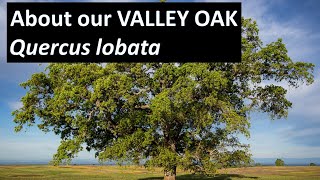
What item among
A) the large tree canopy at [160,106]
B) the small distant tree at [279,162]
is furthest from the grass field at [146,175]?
the small distant tree at [279,162]

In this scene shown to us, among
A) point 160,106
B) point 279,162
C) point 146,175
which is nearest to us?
point 160,106

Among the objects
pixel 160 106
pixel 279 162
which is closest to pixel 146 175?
pixel 160 106

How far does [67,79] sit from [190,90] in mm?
11107

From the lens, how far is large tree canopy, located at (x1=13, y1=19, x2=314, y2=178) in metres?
35.8

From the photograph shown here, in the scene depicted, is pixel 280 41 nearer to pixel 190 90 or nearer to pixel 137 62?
pixel 190 90

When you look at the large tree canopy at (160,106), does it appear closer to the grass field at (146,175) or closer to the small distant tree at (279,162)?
the grass field at (146,175)

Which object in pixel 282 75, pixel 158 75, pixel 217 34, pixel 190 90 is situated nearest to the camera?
pixel 217 34

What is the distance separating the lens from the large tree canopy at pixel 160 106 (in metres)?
35.8

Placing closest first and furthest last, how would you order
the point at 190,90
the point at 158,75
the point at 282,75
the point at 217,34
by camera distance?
the point at 217,34, the point at 190,90, the point at 158,75, the point at 282,75

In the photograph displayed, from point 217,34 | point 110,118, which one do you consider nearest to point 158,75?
point 110,118

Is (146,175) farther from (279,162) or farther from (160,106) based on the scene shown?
(279,162)

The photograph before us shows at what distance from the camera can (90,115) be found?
121ft

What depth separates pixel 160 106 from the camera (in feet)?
113

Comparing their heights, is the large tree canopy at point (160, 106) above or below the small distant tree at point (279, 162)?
above
